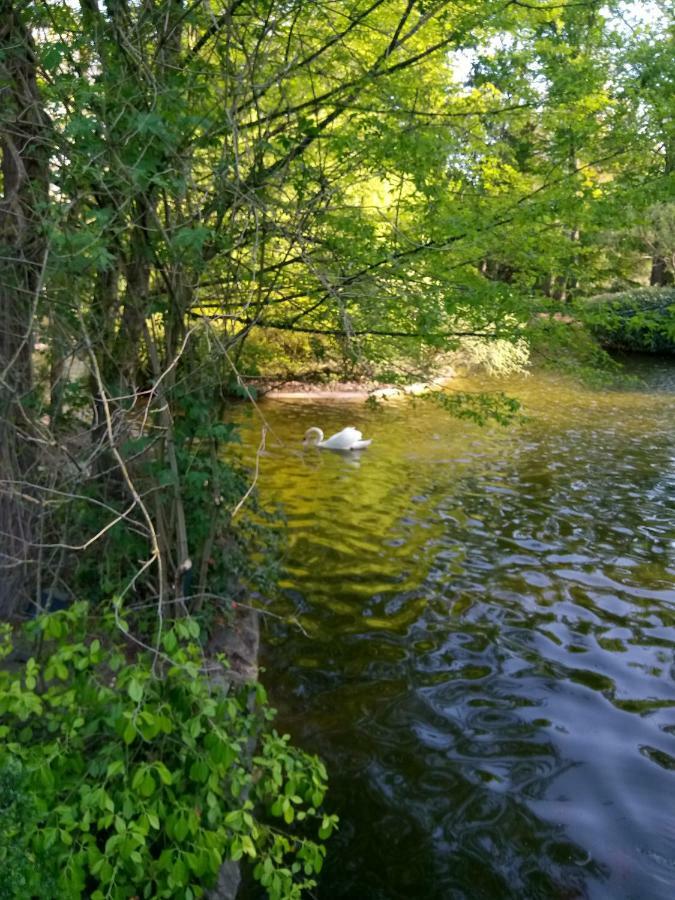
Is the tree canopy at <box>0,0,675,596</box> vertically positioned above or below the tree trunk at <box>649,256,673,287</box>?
above

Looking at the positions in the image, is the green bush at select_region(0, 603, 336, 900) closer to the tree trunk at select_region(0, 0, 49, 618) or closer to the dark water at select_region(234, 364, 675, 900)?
the dark water at select_region(234, 364, 675, 900)

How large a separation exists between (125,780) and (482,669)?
363 centimetres

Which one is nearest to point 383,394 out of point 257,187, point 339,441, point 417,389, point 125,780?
point 257,187

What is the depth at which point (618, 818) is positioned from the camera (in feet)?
14.5

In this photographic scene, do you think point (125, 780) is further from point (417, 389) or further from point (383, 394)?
point (417, 389)

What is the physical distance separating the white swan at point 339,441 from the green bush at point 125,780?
8416 millimetres

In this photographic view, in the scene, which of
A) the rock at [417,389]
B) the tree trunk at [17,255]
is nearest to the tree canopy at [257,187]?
the tree trunk at [17,255]

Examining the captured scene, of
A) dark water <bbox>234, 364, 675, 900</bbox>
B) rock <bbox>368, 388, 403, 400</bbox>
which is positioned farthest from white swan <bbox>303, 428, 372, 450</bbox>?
rock <bbox>368, 388, 403, 400</bbox>

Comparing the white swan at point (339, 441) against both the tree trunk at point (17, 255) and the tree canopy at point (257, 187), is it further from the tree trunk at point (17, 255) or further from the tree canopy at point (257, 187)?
the tree trunk at point (17, 255)

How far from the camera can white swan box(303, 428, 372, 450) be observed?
1162 cm

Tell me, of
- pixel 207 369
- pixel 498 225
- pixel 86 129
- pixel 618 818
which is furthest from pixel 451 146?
pixel 618 818

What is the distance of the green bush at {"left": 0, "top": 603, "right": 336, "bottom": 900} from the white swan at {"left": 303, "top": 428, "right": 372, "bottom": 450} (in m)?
8.42

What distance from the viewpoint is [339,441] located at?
457 inches

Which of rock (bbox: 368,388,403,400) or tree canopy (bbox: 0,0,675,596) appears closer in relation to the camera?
tree canopy (bbox: 0,0,675,596)
